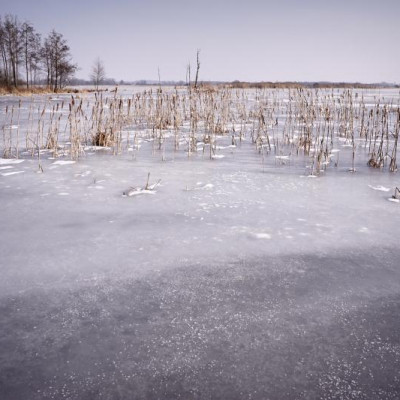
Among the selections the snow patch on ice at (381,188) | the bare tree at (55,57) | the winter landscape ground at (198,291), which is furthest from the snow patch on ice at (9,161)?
the bare tree at (55,57)

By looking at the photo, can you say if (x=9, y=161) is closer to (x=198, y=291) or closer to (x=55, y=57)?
(x=198, y=291)

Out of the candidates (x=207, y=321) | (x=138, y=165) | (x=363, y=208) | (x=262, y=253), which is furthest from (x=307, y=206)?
(x=138, y=165)

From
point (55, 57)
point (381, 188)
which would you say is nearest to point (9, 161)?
point (381, 188)

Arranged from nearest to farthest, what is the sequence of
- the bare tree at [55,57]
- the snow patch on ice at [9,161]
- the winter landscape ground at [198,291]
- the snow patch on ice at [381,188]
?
the winter landscape ground at [198,291], the snow patch on ice at [381,188], the snow patch on ice at [9,161], the bare tree at [55,57]

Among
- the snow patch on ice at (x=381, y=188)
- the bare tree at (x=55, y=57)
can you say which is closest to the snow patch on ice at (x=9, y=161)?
the snow patch on ice at (x=381, y=188)

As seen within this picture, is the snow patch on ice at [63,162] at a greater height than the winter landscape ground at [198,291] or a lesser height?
greater

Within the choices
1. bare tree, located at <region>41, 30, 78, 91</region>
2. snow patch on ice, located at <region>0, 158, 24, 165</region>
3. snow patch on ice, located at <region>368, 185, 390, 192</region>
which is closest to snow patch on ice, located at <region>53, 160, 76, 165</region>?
snow patch on ice, located at <region>0, 158, 24, 165</region>

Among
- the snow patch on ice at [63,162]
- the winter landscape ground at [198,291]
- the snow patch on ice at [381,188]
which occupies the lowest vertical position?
the winter landscape ground at [198,291]

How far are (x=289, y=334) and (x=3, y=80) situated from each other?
114ft

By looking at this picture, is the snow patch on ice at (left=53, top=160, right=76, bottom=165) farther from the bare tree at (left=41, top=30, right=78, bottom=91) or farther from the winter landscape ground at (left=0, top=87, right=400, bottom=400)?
the bare tree at (left=41, top=30, right=78, bottom=91)

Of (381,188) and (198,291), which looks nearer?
(198,291)

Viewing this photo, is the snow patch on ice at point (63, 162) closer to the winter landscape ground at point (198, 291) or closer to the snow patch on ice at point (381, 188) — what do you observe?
the winter landscape ground at point (198, 291)

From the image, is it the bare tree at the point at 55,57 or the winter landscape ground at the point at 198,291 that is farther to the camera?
the bare tree at the point at 55,57

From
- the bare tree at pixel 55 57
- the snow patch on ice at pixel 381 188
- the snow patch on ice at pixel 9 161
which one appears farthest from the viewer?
the bare tree at pixel 55 57
